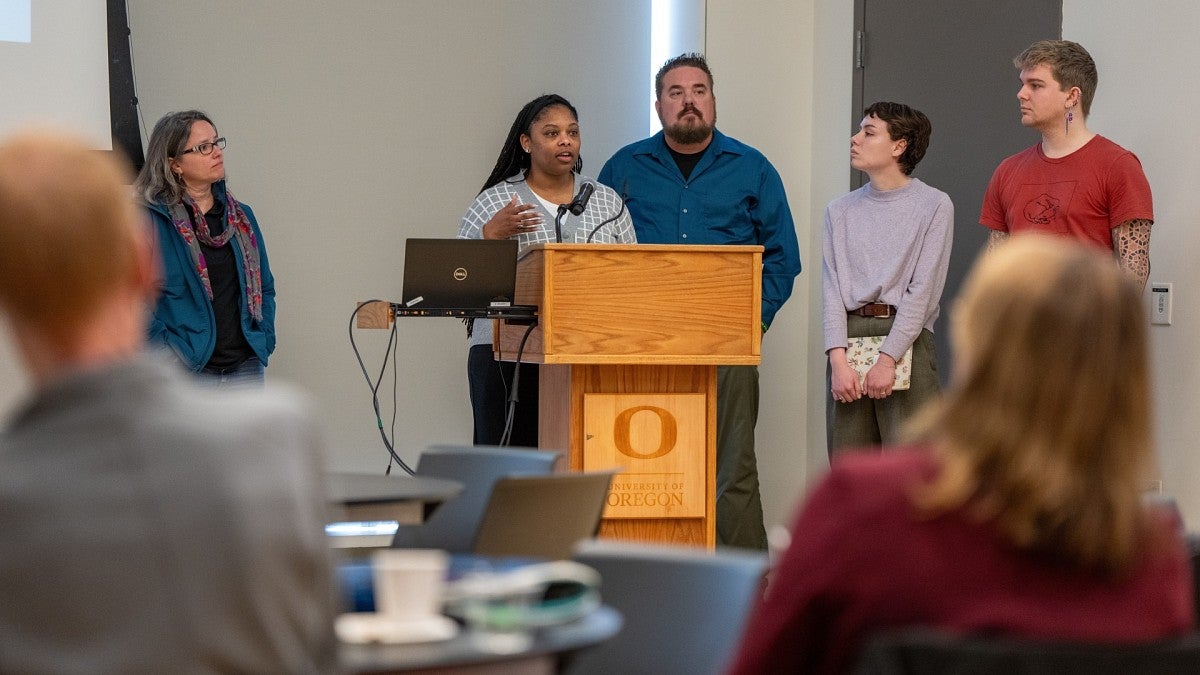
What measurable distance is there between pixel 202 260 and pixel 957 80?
319 cm

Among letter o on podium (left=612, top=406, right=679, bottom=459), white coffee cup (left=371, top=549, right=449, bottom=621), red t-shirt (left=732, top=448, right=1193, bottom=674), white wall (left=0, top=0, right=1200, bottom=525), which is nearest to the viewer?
red t-shirt (left=732, top=448, right=1193, bottom=674)

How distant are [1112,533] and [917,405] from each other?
379 cm

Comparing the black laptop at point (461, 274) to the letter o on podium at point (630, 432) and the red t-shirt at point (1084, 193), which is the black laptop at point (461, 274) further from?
the red t-shirt at point (1084, 193)

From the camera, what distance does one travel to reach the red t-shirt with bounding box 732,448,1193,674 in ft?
4.58

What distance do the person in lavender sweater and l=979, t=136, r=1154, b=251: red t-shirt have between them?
0.36 meters

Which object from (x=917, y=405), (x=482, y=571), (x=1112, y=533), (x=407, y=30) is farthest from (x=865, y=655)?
(x=407, y=30)

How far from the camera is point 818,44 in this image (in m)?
6.62

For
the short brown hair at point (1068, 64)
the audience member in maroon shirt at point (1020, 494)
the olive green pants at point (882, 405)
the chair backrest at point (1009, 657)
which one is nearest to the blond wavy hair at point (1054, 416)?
the audience member in maroon shirt at point (1020, 494)

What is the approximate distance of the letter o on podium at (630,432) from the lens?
13.6 feet

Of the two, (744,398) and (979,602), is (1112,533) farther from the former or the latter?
(744,398)

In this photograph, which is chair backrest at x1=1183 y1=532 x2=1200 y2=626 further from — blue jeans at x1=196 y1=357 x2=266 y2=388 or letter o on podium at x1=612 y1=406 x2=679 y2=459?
blue jeans at x1=196 y1=357 x2=266 y2=388

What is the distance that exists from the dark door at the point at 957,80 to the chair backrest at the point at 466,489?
3464mm

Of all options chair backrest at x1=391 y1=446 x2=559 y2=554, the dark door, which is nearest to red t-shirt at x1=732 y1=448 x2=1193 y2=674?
chair backrest at x1=391 y1=446 x2=559 y2=554

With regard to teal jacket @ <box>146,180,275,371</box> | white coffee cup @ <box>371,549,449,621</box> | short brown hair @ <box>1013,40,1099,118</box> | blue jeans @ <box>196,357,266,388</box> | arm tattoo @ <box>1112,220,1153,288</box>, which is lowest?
white coffee cup @ <box>371,549,449,621</box>
